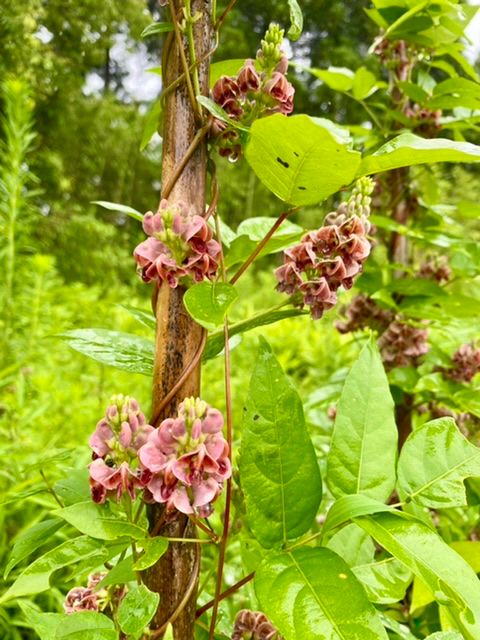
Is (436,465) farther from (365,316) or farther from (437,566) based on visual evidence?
(365,316)

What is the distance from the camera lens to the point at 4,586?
3.30 feet

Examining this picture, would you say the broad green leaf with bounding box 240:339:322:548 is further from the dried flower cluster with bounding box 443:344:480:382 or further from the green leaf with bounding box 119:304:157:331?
the dried flower cluster with bounding box 443:344:480:382

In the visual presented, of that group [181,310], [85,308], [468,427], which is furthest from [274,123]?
[85,308]

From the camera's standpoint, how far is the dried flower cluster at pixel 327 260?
419mm

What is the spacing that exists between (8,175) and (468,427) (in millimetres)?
1182

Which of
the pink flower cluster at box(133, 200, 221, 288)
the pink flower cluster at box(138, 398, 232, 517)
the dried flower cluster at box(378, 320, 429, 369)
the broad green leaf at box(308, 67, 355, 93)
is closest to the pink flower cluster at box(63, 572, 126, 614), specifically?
the pink flower cluster at box(138, 398, 232, 517)

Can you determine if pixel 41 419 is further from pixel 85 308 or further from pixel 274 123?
pixel 274 123

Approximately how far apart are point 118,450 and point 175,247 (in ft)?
0.42

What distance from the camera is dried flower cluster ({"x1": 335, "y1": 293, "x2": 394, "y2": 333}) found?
34.1 inches

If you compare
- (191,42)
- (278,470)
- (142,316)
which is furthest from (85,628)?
(191,42)

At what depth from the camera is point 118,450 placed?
0.35 meters

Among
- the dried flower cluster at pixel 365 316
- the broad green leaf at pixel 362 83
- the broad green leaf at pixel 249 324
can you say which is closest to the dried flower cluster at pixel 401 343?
the dried flower cluster at pixel 365 316

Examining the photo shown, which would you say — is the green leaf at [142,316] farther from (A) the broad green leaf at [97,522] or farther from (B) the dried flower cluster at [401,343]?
(B) the dried flower cluster at [401,343]

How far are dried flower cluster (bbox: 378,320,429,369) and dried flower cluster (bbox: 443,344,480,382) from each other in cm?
5
